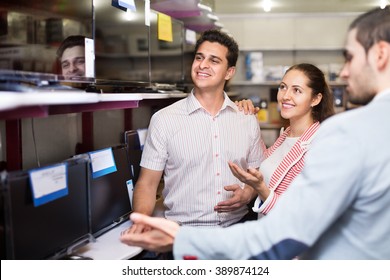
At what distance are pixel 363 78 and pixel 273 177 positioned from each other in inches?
36.8

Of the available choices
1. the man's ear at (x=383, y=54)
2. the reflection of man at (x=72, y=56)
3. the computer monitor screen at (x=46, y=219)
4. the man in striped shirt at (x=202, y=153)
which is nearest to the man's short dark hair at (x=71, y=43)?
the reflection of man at (x=72, y=56)

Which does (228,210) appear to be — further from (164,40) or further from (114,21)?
Answer: (164,40)

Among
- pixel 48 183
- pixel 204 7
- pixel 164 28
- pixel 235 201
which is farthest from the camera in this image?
pixel 204 7

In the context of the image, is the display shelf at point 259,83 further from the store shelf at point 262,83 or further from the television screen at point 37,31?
the television screen at point 37,31

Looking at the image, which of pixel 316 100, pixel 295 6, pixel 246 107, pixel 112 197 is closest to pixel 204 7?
pixel 246 107

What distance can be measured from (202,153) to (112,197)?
47cm

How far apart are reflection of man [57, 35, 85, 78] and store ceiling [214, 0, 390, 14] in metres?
4.07

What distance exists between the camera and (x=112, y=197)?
1.89 m

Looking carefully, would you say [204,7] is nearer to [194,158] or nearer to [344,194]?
[194,158]

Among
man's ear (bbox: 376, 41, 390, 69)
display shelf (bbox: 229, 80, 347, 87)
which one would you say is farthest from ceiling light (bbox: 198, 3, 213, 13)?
display shelf (bbox: 229, 80, 347, 87)

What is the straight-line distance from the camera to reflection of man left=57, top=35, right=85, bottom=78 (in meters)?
1.58

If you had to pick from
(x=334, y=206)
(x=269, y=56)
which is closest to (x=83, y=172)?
(x=334, y=206)

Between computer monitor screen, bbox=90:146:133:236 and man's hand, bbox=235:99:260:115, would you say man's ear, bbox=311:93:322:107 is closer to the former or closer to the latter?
man's hand, bbox=235:99:260:115
